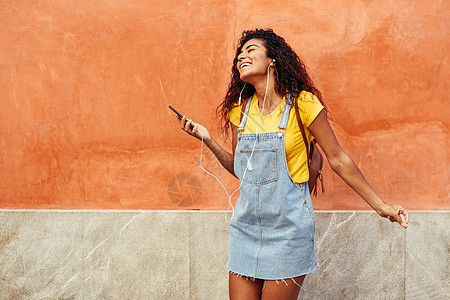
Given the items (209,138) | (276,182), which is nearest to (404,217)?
(276,182)

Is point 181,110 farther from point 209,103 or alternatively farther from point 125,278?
point 125,278

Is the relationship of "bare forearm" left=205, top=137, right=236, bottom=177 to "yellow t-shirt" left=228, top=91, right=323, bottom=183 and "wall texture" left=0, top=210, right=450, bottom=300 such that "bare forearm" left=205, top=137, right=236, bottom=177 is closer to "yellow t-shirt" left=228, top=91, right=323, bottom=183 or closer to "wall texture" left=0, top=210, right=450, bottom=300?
"yellow t-shirt" left=228, top=91, right=323, bottom=183

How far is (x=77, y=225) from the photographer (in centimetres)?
368

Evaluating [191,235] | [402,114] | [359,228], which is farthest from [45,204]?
[402,114]

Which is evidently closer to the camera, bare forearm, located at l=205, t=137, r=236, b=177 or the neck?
the neck

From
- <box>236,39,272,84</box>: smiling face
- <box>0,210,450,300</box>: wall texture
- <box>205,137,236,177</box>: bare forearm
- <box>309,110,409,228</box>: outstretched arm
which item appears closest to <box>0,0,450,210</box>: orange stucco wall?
<box>0,210,450,300</box>: wall texture

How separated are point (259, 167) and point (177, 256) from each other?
154 cm

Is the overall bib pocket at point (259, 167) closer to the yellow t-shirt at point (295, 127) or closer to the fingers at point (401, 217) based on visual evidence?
the yellow t-shirt at point (295, 127)

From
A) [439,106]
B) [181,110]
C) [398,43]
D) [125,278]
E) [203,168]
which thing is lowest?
[125,278]

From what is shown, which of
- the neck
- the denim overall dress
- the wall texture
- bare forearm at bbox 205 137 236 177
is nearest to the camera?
the denim overall dress

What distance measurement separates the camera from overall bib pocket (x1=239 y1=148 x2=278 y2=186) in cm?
236

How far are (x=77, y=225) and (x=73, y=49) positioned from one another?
138 cm

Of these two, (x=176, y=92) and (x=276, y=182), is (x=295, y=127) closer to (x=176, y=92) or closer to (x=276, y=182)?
(x=276, y=182)

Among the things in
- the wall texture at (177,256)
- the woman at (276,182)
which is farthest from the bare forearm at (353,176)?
the wall texture at (177,256)
